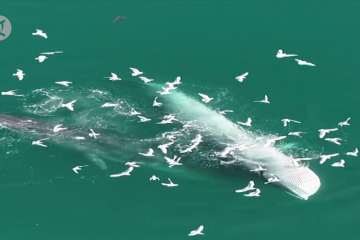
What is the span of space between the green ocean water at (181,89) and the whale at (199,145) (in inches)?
55.6

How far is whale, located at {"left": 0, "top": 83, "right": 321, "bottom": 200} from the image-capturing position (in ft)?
292

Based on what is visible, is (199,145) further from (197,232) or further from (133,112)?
(197,232)

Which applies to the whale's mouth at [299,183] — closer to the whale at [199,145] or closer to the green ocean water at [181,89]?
the whale at [199,145]

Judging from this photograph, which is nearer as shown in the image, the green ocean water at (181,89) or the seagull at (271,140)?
the green ocean water at (181,89)

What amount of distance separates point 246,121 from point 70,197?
2779 centimetres

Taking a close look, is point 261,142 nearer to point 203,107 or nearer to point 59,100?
point 203,107

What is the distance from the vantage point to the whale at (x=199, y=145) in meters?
88.9

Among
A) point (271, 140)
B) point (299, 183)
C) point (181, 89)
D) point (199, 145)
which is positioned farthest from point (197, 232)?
point (181, 89)

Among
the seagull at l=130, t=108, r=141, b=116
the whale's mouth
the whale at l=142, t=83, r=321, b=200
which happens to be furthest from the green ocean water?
the whale at l=142, t=83, r=321, b=200

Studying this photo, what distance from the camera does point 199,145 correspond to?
92.6 meters

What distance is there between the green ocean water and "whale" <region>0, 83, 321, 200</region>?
141cm

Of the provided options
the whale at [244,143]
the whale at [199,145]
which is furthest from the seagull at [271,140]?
the whale at [199,145]

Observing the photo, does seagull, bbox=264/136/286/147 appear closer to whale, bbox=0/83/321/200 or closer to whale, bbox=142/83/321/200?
whale, bbox=142/83/321/200

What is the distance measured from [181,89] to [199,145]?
36.5 feet
